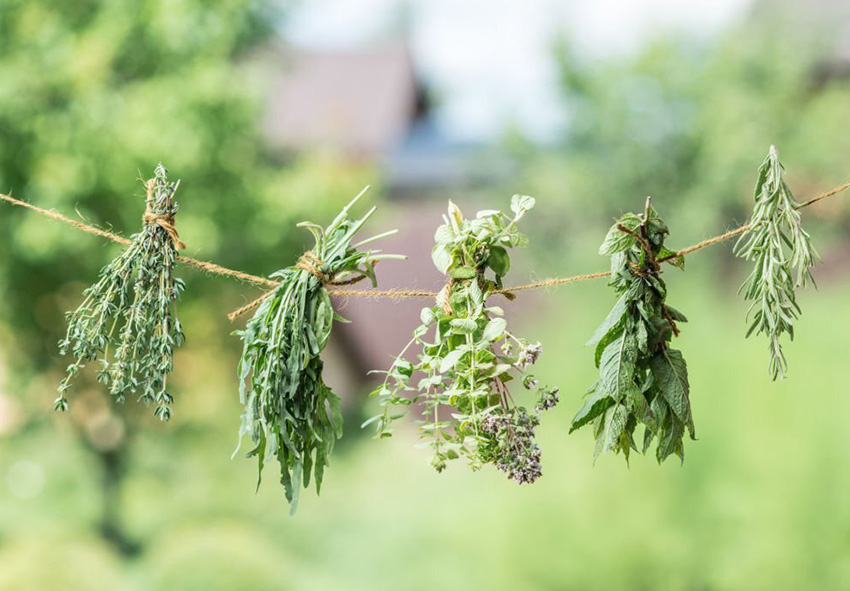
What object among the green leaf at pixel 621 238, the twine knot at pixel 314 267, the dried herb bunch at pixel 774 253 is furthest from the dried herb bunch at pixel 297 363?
the dried herb bunch at pixel 774 253

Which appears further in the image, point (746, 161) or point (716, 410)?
point (746, 161)

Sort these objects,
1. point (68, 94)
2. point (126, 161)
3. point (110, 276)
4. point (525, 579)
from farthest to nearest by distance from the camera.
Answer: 1. point (68, 94)
2. point (126, 161)
3. point (525, 579)
4. point (110, 276)

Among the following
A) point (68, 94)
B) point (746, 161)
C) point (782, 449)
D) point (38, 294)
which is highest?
point (746, 161)

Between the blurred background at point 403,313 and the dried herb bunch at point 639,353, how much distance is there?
2035 millimetres

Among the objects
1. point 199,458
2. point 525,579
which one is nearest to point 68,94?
point 199,458

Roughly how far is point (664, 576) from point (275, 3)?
4526 millimetres

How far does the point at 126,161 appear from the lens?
20.0 feet

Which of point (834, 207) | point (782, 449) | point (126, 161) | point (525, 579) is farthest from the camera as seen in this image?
point (834, 207)

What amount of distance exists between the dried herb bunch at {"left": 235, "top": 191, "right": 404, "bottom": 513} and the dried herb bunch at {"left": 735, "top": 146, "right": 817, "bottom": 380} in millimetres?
545

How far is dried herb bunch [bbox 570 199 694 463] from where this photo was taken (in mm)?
1532

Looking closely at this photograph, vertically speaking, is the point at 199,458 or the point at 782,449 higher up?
the point at 199,458

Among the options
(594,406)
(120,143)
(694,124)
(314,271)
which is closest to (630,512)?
(594,406)

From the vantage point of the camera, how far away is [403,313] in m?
9.16

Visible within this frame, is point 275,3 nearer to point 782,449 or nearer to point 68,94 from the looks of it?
point 68,94
